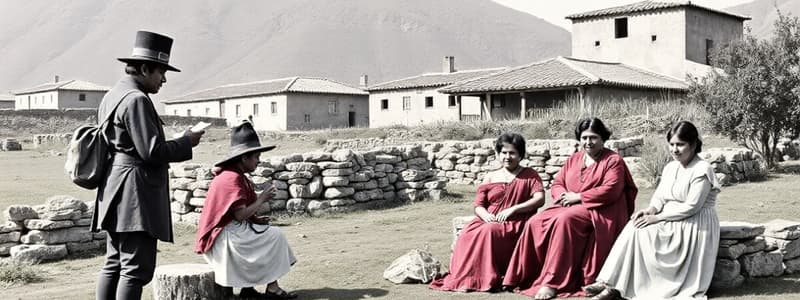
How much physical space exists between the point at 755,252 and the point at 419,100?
1343 inches

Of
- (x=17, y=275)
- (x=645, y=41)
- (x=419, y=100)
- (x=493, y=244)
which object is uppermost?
(x=645, y=41)

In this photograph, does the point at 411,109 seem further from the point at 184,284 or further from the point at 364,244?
the point at 184,284

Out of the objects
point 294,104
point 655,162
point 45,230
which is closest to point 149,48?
point 45,230

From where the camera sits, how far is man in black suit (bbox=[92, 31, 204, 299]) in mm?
4289

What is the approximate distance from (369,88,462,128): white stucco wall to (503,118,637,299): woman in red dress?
102 feet

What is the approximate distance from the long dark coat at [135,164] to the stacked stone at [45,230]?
5040 millimetres

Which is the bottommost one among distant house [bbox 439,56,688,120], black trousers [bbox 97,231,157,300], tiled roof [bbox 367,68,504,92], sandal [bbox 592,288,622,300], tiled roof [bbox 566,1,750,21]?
sandal [bbox 592,288,622,300]

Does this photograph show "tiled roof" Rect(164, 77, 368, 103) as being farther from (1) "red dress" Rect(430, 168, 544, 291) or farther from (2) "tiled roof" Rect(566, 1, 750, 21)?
(1) "red dress" Rect(430, 168, 544, 291)

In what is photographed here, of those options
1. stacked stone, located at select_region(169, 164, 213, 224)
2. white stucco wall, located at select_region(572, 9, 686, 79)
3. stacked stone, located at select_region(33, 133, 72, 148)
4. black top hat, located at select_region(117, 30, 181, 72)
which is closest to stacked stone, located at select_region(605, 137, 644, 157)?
stacked stone, located at select_region(169, 164, 213, 224)

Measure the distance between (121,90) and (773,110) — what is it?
15369mm

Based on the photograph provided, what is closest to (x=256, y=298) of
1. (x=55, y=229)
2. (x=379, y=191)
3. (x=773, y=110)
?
(x=55, y=229)

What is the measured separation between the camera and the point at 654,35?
33.1m

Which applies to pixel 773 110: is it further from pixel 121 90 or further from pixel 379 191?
pixel 121 90

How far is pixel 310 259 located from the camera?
8.33 metres
